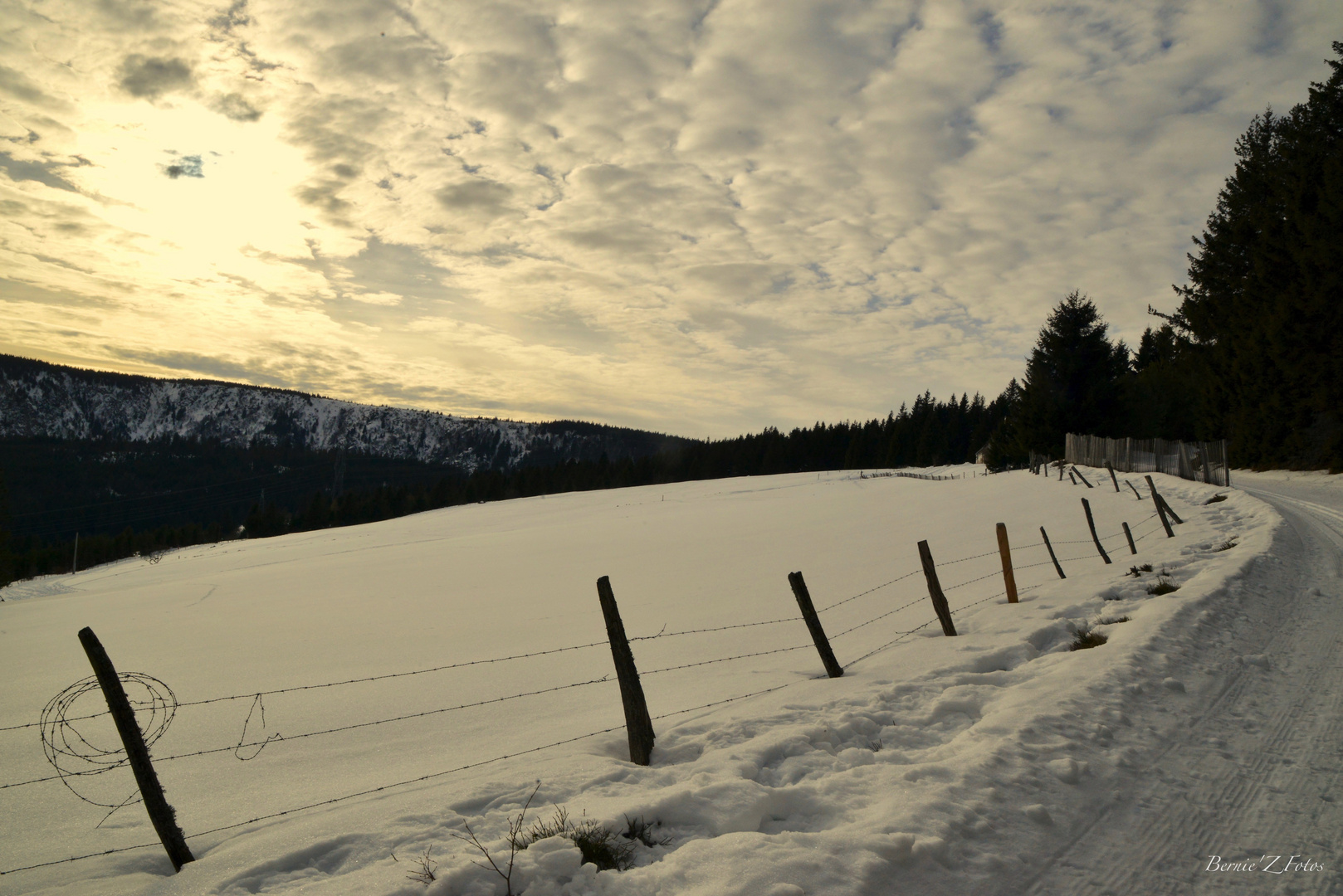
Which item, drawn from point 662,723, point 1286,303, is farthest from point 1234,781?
point 1286,303

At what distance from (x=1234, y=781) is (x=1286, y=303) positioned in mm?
36667

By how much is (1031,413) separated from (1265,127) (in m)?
22.5

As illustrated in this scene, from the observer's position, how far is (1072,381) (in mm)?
45969

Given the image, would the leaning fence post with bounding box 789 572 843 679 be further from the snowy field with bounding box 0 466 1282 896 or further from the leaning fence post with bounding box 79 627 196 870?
the leaning fence post with bounding box 79 627 196 870

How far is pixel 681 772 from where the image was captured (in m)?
5.17

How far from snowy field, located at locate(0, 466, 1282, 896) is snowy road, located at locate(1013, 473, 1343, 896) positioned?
18 cm

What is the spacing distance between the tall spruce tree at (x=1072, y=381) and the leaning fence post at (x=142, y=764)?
52.1m

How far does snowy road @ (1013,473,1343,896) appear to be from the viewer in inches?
141

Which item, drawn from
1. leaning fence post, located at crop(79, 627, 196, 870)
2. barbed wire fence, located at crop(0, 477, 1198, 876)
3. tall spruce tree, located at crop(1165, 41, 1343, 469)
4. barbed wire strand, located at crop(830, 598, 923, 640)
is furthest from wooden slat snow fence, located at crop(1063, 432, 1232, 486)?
leaning fence post, located at crop(79, 627, 196, 870)

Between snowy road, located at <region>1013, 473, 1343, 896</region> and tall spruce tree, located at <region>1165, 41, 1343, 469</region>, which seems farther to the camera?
tall spruce tree, located at <region>1165, 41, 1343, 469</region>

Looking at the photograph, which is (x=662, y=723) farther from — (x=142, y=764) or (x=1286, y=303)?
(x=1286, y=303)

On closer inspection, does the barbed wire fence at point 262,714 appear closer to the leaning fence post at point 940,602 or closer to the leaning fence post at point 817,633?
the leaning fence post at point 817,633

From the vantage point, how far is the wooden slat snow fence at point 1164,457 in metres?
26.5

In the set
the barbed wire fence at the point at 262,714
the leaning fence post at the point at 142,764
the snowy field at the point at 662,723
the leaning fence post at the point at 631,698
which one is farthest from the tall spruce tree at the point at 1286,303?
the leaning fence post at the point at 142,764
